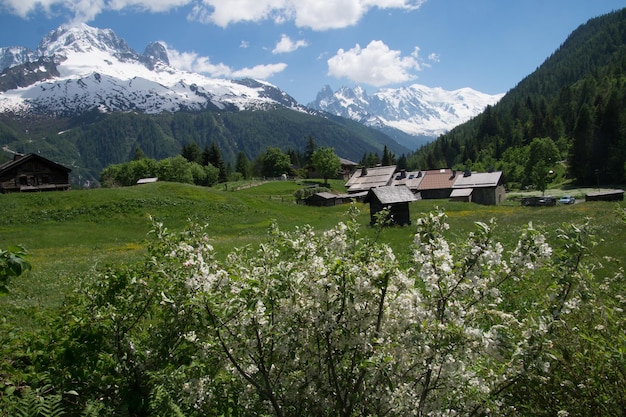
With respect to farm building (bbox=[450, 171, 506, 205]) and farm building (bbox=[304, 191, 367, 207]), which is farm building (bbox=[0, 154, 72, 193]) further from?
farm building (bbox=[450, 171, 506, 205])

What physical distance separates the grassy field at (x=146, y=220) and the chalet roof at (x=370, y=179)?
107ft

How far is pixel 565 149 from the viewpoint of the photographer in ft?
451

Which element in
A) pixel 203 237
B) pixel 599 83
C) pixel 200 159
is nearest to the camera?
pixel 203 237

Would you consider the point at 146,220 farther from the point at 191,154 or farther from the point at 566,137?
the point at 566,137

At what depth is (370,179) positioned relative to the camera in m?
98.8

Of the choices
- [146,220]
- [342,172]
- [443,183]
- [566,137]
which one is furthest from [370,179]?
[566,137]

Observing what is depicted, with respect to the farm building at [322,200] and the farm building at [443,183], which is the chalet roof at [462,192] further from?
the farm building at [322,200]

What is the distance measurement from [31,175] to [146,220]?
4599cm

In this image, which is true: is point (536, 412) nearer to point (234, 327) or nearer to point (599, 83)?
point (234, 327)

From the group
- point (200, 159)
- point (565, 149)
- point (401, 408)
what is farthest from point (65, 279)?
point (565, 149)

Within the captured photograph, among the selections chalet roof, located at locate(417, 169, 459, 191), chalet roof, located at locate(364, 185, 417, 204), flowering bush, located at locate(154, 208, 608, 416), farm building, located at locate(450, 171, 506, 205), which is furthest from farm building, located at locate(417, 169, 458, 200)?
flowering bush, located at locate(154, 208, 608, 416)

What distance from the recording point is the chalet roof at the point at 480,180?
252 ft

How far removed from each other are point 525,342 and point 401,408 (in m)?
1.61

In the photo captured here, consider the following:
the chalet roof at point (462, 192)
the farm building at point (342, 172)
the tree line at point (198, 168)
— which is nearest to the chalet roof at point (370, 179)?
the tree line at point (198, 168)
